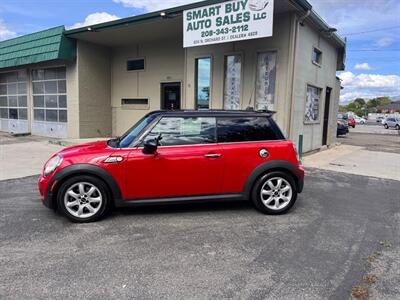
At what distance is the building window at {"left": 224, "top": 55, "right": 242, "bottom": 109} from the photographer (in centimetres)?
1005

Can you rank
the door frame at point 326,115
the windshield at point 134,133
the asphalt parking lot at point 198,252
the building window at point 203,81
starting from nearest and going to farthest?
the asphalt parking lot at point 198,252 < the windshield at point 134,133 < the building window at point 203,81 < the door frame at point 326,115

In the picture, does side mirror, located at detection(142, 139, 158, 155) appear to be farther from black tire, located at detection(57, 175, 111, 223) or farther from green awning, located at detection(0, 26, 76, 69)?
green awning, located at detection(0, 26, 76, 69)

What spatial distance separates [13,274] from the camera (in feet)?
10.2

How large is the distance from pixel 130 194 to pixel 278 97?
6210mm

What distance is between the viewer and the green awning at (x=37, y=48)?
12.9 metres

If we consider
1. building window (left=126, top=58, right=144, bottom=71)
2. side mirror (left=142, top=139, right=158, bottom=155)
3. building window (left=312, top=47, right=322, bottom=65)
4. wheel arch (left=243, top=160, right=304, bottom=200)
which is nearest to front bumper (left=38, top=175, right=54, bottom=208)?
side mirror (left=142, top=139, right=158, bottom=155)

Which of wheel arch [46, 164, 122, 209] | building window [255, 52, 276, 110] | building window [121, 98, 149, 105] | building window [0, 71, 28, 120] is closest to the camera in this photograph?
wheel arch [46, 164, 122, 209]

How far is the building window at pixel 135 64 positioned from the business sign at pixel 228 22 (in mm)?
4849

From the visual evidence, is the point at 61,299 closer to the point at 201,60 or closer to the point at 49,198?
the point at 49,198

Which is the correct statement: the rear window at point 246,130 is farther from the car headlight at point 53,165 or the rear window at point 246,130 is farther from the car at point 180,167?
the car headlight at point 53,165

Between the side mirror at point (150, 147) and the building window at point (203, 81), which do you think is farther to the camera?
the building window at point (203, 81)

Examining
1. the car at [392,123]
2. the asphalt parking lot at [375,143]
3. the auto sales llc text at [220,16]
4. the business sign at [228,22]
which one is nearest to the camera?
the business sign at [228,22]

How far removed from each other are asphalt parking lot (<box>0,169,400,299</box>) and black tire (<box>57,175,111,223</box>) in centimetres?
14

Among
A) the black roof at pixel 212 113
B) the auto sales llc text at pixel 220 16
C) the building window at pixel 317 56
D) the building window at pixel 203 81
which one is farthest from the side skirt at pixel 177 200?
the building window at pixel 317 56
